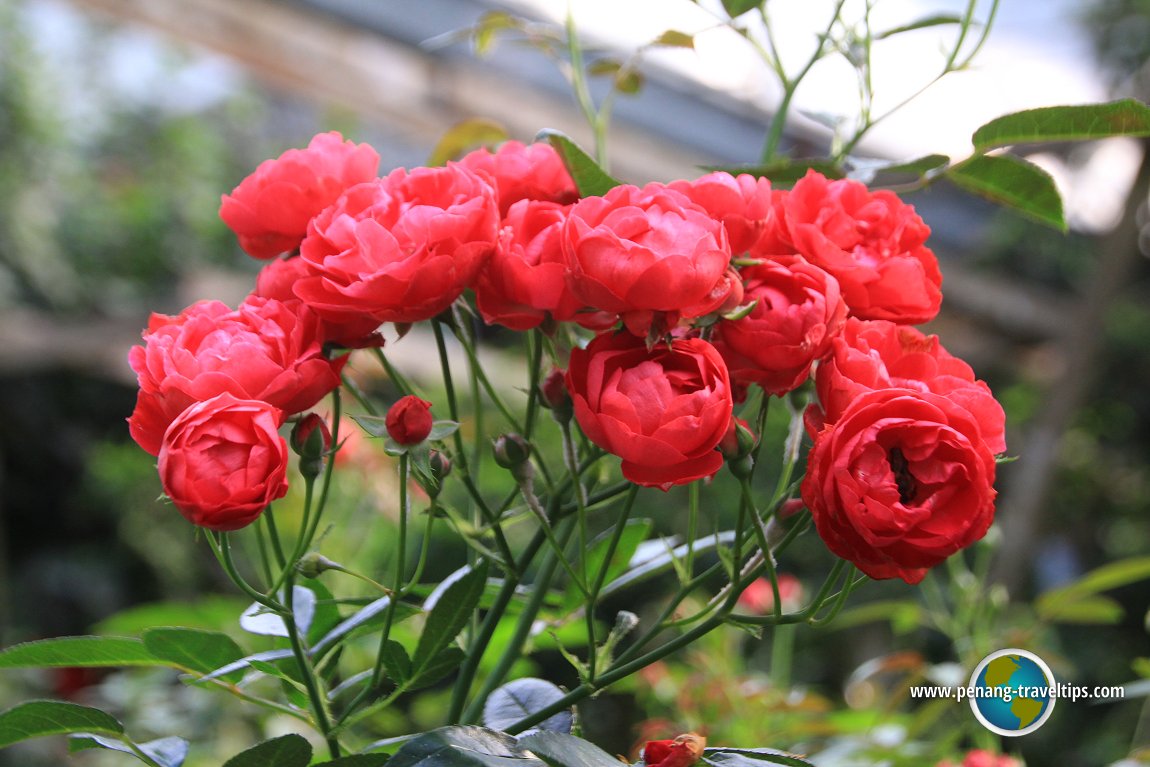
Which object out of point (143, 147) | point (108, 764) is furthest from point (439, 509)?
point (143, 147)

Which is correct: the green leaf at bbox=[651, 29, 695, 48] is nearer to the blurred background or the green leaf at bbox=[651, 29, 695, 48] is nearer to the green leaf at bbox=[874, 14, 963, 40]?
the green leaf at bbox=[874, 14, 963, 40]

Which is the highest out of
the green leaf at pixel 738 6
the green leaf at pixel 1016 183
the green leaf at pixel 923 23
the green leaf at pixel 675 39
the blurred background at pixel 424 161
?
the green leaf at pixel 923 23

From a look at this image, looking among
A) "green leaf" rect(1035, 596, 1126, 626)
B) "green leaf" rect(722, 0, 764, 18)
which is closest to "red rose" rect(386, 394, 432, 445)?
"green leaf" rect(722, 0, 764, 18)

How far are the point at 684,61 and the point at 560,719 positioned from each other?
2.90m

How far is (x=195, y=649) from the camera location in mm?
480

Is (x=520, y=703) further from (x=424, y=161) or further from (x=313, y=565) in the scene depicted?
(x=424, y=161)

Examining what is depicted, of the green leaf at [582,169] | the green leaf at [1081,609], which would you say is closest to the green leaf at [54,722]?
the green leaf at [582,169]

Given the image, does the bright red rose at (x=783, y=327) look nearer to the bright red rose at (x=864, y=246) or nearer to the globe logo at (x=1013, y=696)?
the bright red rose at (x=864, y=246)

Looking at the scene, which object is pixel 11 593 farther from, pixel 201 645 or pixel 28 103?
pixel 201 645

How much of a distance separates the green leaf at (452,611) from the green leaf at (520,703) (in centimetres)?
6

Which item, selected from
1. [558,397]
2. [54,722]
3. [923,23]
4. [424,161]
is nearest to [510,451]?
[558,397]

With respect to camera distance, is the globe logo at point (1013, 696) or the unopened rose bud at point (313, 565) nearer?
the unopened rose bud at point (313, 565)

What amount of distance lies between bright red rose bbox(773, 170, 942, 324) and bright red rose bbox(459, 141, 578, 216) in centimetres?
11

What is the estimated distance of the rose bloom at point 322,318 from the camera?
441mm
